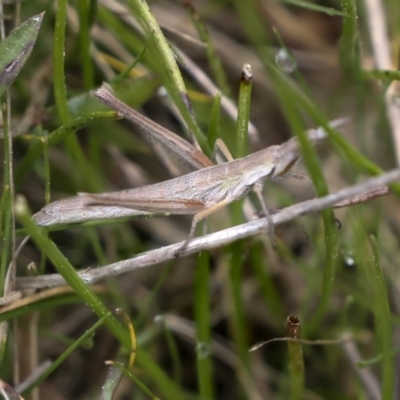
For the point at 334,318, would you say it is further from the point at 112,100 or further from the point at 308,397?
the point at 112,100

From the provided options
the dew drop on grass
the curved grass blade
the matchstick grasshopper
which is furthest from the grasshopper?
the dew drop on grass

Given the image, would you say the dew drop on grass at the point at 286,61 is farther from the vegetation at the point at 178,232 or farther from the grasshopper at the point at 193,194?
the grasshopper at the point at 193,194

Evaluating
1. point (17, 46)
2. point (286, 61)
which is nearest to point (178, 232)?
point (286, 61)

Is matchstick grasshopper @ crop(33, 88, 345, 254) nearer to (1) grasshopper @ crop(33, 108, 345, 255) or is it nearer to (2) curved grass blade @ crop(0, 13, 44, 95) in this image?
(1) grasshopper @ crop(33, 108, 345, 255)

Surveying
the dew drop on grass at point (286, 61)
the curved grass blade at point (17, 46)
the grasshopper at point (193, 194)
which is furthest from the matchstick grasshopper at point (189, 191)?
the dew drop on grass at point (286, 61)

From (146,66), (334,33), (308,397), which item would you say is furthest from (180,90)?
(334,33)

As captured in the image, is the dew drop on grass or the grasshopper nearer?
the grasshopper

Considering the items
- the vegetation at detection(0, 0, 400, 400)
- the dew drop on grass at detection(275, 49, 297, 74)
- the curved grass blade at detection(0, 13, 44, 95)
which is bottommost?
the vegetation at detection(0, 0, 400, 400)

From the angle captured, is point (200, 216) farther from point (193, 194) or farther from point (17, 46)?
point (17, 46)
